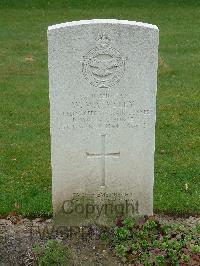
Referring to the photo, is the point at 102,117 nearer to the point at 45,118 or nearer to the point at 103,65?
the point at 103,65

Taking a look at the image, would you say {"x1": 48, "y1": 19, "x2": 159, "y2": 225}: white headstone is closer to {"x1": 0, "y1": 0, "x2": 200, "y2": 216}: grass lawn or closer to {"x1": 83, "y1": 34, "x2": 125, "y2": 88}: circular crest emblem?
{"x1": 83, "y1": 34, "x2": 125, "y2": 88}: circular crest emblem

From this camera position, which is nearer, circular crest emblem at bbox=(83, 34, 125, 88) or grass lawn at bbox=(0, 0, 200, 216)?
circular crest emblem at bbox=(83, 34, 125, 88)

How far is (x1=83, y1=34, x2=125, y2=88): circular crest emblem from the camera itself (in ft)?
17.0

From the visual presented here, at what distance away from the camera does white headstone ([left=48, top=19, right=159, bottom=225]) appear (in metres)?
5.15

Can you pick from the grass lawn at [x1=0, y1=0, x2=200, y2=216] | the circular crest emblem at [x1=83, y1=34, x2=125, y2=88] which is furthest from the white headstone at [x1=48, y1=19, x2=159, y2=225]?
the grass lawn at [x1=0, y1=0, x2=200, y2=216]

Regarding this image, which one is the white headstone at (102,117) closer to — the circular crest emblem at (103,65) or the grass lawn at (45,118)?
the circular crest emblem at (103,65)

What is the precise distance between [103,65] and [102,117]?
1.57 feet

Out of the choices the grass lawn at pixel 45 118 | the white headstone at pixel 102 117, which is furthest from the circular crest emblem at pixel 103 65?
the grass lawn at pixel 45 118

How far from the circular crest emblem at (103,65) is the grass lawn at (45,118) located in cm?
176

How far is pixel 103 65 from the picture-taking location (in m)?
5.27

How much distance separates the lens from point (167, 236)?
17.9ft

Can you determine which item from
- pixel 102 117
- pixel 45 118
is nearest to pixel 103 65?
pixel 102 117

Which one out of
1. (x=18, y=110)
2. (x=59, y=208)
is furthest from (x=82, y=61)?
(x=18, y=110)

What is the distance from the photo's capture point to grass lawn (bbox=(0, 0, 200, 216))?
6.72 m
